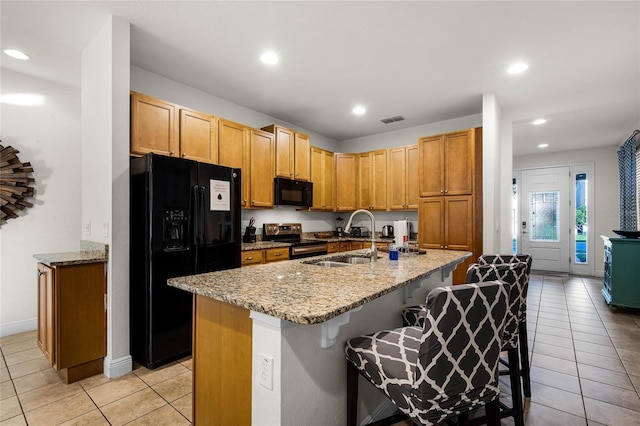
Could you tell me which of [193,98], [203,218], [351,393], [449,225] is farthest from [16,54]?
[449,225]

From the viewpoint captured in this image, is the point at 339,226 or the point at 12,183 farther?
the point at 339,226

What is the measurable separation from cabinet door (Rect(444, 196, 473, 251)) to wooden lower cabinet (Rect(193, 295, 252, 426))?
3457mm

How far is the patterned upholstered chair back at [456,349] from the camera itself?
3.46 ft

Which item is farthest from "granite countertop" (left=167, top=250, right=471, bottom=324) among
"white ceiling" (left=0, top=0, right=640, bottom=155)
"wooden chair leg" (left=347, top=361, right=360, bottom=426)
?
"white ceiling" (left=0, top=0, right=640, bottom=155)

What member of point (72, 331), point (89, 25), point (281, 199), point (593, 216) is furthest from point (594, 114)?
point (72, 331)

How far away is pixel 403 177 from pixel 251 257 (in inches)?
109

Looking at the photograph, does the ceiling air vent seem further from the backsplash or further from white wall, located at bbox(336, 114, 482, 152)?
the backsplash

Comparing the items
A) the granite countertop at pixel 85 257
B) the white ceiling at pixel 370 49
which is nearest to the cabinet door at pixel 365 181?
the white ceiling at pixel 370 49

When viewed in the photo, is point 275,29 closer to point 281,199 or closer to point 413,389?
point 281,199

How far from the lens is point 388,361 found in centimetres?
125

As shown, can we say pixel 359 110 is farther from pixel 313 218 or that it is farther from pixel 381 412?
pixel 381 412

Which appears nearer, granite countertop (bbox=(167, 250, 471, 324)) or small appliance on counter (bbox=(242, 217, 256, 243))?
granite countertop (bbox=(167, 250, 471, 324))

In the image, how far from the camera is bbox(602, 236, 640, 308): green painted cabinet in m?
3.94

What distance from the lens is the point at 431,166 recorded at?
4348 mm
